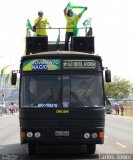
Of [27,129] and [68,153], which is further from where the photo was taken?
[68,153]

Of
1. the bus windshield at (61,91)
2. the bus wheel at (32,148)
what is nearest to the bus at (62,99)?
the bus windshield at (61,91)

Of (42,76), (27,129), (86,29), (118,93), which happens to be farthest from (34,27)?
(118,93)

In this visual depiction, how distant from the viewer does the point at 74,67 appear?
1513 cm

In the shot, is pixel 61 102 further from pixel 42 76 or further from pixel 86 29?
pixel 86 29

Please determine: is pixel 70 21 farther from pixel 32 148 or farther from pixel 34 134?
pixel 34 134

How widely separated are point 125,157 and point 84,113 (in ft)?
6.01

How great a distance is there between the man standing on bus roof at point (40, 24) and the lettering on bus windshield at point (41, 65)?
394cm

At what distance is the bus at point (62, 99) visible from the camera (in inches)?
575

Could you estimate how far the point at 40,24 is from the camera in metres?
19.8

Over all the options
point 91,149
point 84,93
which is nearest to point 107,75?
point 84,93

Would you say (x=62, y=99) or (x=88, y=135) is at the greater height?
(x=62, y=99)

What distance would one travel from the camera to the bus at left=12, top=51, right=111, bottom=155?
14.6m

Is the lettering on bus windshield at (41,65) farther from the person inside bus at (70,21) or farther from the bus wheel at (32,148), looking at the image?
the person inside bus at (70,21)

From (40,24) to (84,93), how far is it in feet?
18.2
